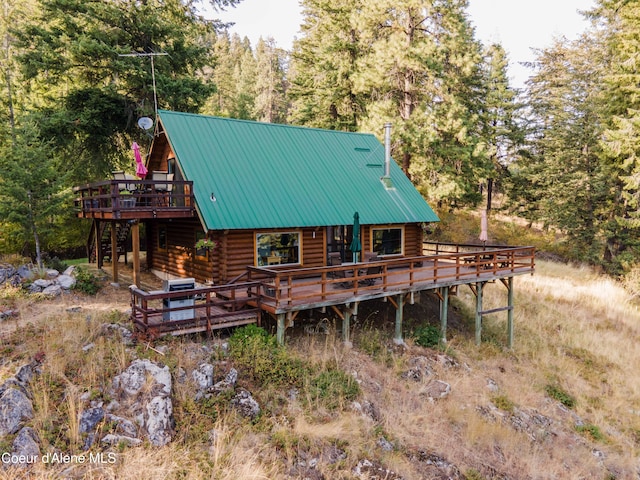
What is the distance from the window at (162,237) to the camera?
16.7 metres

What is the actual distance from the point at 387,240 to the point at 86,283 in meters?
11.3

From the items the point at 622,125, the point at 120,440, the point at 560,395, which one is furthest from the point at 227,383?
the point at 622,125

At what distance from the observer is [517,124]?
3384cm

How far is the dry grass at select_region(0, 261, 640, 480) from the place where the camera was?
7504 millimetres

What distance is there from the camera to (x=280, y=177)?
1528cm

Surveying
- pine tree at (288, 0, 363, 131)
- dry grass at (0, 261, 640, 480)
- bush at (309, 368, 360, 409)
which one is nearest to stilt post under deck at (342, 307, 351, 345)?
dry grass at (0, 261, 640, 480)

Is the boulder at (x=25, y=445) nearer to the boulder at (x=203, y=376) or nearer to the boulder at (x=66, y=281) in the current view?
the boulder at (x=203, y=376)

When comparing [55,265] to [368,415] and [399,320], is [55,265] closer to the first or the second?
[399,320]

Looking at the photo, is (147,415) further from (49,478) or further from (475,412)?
(475,412)

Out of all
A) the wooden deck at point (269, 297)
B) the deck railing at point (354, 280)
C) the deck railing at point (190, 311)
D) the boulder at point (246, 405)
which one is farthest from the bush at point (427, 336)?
the boulder at point (246, 405)

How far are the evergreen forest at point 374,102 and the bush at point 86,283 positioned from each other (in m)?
1.96

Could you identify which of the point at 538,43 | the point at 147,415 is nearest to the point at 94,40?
the point at 147,415

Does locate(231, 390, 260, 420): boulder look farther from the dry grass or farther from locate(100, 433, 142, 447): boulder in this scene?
locate(100, 433, 142, 447): boulder

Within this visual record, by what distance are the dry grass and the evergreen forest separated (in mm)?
8499
